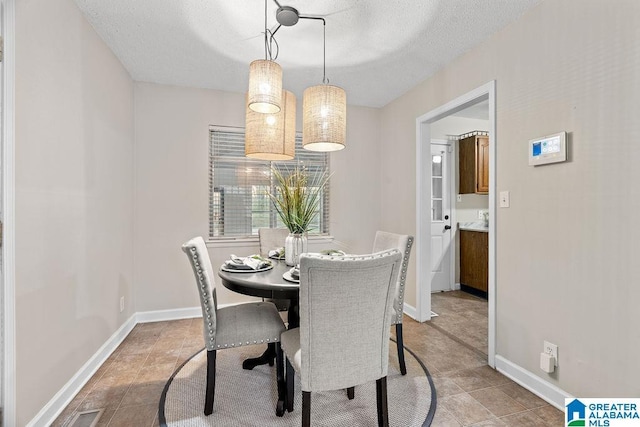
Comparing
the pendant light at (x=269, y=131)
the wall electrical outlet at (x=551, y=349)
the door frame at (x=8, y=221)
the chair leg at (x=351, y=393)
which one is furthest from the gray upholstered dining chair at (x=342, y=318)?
the door frame at (x=8, y=221)

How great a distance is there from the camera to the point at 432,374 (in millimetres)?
2264

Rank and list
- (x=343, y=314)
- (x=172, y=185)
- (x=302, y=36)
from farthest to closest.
Result: 1. (x=172, y=185)
2. (x=302, y=36)
3. (x=343, y=314)

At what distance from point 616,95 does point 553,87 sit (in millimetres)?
376

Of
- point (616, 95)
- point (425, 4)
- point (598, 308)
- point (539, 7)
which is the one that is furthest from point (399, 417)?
point (539, 7)

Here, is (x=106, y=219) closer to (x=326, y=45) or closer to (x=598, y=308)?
(x=326, y=45)

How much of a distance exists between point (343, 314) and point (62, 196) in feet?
6.06

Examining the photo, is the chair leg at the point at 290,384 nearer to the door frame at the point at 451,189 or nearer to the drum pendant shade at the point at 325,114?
the drum pendant shade at the point at 325,114

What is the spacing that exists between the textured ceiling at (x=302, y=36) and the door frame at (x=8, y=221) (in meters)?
0.81

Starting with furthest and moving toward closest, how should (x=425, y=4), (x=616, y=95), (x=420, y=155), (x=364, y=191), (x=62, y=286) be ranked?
(x=364, y=191) < (x=420, y=155) < (x=425, y=4) < (x=62, y=286) < (x=616, y=95)

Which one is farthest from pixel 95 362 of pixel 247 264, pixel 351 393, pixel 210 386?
pixel 351 393

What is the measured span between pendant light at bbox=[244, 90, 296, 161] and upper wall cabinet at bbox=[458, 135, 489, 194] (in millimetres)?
3004

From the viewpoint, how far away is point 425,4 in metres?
2.04

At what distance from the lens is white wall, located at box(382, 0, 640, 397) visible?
1601 mm

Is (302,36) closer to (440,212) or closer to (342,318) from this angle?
(342,318)
